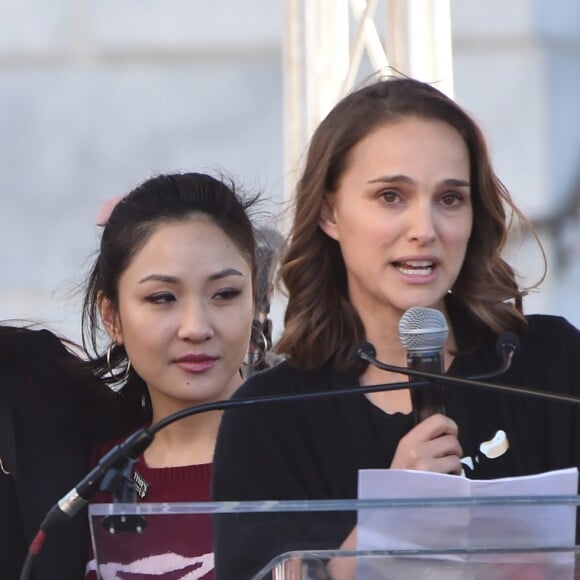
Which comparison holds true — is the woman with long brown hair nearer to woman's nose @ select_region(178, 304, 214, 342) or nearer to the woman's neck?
woman's nose @ select_region(178, 304, 214, 342)

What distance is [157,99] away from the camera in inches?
185

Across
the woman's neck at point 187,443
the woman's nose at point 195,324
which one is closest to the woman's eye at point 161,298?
the woman's nose at point 195,324

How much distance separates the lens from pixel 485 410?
1928mm

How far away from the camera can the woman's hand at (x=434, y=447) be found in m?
1.54

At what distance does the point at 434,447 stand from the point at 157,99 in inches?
131

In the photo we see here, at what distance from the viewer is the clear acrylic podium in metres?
1.30

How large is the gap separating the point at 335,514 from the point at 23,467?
Result: 104cm

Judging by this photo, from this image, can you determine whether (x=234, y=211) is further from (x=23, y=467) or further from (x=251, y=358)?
(x=23, y=467)

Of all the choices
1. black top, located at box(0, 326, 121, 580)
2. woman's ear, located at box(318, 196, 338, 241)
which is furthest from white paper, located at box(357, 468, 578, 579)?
black top, located at box(0, 326, 121, 580)

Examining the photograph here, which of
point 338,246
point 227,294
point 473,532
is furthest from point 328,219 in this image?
point 473,532

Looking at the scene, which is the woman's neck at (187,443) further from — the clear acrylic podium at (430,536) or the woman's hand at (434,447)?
the clear acrylic podium at (430,536)

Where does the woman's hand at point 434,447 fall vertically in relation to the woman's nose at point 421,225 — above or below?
below

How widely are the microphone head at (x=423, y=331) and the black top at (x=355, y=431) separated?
0.82 feet

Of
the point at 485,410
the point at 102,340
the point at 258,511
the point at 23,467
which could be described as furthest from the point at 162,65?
the point at 258,511
